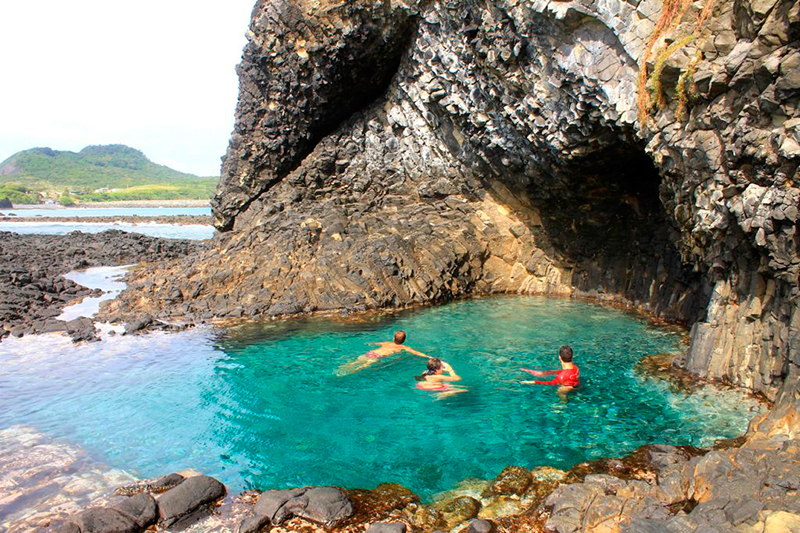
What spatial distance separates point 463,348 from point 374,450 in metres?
7.24

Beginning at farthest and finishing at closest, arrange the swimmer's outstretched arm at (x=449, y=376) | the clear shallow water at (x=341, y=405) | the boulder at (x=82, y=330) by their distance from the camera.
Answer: the boulder at (x=82, y=330), the swimmer's outstretched arm at (x=449, y=376), the clear shallow water at (x=341, y=405)

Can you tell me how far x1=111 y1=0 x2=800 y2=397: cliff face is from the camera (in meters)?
11.9

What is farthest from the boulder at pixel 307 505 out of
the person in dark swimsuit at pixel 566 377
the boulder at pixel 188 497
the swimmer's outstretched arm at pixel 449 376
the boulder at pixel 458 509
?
the person in dark swimsuit at pixel 566 377

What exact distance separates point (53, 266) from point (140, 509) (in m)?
35.3

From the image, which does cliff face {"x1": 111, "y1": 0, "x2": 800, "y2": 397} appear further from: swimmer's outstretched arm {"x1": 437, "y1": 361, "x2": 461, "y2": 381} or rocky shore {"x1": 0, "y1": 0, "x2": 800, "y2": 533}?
swimmer's outstretched arm {"x1": 437, "y1": 361, "x2": 461, "y2": 381}

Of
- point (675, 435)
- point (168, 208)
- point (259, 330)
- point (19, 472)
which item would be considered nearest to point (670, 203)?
point (675, 435)

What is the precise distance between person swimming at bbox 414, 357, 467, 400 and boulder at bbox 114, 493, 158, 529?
274 inches

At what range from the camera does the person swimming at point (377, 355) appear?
16047 mm

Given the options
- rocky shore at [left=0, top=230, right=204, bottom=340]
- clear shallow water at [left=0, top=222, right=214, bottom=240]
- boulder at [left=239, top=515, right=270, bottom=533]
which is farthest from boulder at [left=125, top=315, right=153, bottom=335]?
clear shallow water at [left=0, top=222, right=214, bottom=240]

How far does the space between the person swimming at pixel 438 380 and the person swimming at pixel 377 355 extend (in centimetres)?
191

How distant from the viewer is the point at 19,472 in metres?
10.5

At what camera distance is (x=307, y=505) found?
349 inches

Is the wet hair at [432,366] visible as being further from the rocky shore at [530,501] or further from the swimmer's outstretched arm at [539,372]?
the rocky shore at [530,501]

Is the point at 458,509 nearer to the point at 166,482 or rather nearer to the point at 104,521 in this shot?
the point at 166,482
